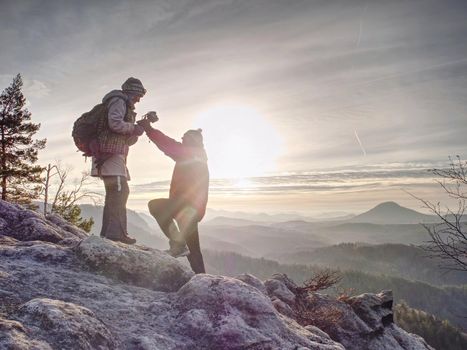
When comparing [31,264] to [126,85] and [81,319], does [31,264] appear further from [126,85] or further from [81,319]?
[126,85]

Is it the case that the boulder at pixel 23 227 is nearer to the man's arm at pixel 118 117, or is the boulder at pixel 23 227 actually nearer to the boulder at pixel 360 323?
the man's arm at pixel 118 117

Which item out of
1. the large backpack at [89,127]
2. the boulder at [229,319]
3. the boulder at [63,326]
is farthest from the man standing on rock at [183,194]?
the boulder at [63,326]

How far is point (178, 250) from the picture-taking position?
304 inches

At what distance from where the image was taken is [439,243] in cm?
1040

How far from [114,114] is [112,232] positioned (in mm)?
2632

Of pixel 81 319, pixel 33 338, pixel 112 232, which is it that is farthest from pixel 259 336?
pixel 112 232

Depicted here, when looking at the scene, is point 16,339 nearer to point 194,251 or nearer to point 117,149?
point 117,149

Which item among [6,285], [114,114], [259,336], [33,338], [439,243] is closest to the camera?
[33,338]

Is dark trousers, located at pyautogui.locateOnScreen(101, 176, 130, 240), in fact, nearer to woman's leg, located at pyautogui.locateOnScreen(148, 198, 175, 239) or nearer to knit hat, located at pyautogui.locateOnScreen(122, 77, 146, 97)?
woman's leg, located at pyautogui.locateOnScreen(148, 198, 175, 239)

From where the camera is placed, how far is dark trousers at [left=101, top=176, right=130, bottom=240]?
24.0ft

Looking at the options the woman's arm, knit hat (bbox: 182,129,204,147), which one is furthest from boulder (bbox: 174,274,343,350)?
knit hat (bbox: 182,129,204,147)

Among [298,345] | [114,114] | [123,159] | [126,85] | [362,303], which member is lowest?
[362,303]

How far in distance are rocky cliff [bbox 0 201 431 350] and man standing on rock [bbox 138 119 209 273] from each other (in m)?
0.72

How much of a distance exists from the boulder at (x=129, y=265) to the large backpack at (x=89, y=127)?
6.70 ft
